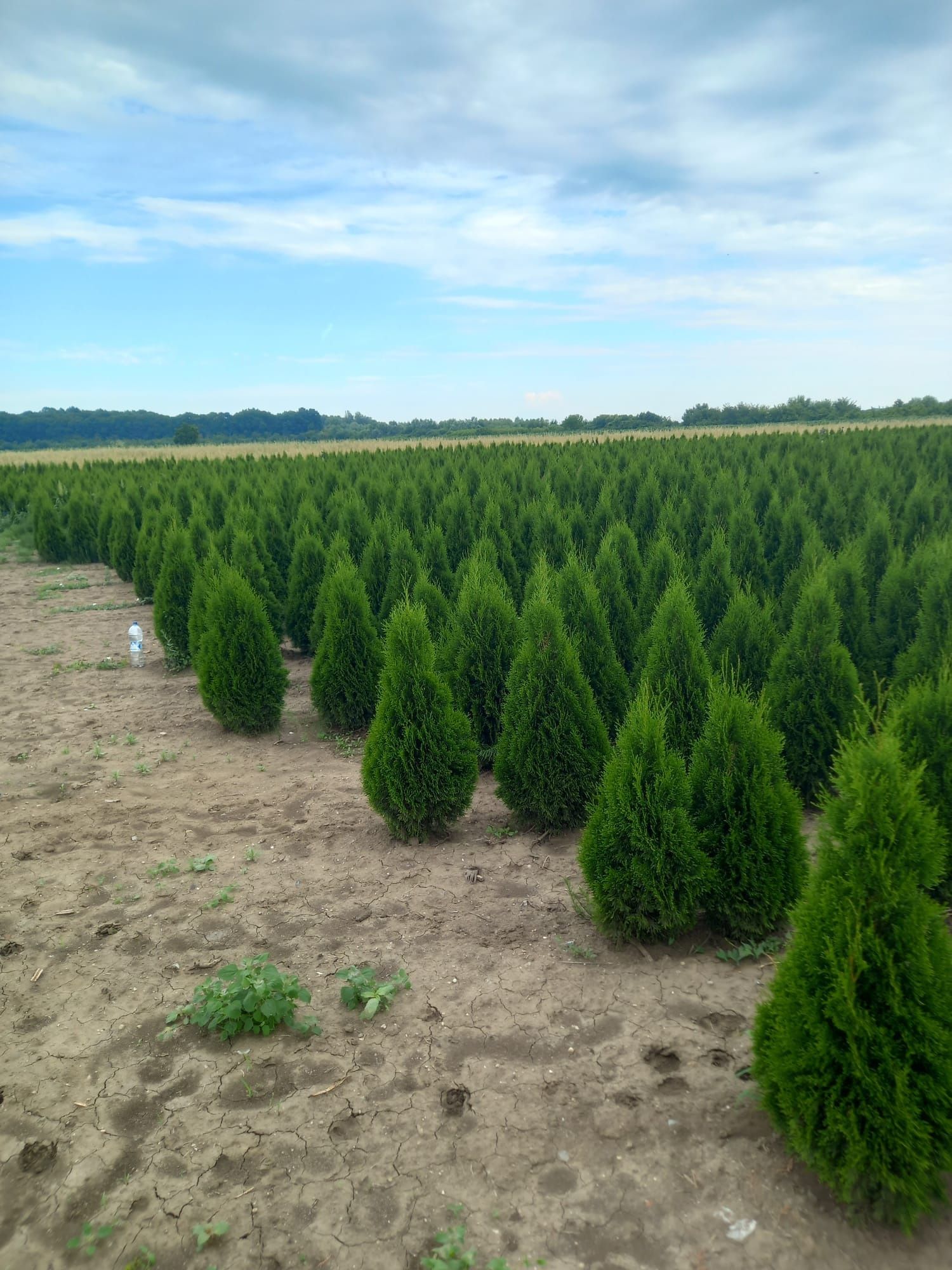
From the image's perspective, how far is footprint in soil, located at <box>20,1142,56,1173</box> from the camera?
3303 mm

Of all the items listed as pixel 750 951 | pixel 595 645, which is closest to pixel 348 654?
pixel 595 645

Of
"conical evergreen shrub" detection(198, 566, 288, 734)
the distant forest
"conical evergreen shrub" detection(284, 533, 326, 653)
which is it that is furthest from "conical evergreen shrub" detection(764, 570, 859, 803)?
the distant forest

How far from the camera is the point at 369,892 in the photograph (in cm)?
549

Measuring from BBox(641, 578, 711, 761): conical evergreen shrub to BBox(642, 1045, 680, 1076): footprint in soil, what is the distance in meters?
2.65

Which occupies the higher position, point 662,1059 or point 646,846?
point 646,846

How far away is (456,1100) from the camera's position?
358 cm

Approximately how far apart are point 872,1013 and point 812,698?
3980 mm

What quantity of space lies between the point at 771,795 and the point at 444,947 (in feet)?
6.69

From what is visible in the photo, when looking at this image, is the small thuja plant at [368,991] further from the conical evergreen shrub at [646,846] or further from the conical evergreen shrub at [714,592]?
the conical evergreen shrub at [714,592]

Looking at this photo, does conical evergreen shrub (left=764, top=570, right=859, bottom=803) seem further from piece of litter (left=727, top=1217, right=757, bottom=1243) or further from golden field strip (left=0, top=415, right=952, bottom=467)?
golden field strip (left=0, top=415, right=952, bottom=467)

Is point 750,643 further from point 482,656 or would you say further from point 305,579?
point 305,579

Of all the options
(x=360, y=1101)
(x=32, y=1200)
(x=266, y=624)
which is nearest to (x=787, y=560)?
(x=266, y=624)

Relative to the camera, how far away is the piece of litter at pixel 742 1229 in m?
2.86

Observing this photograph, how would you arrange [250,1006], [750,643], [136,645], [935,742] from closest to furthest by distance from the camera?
[250,1006] → [935,742] → [750,643] → [136,645]
